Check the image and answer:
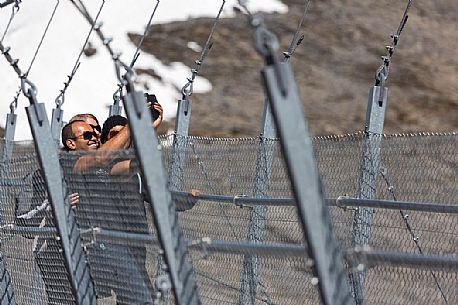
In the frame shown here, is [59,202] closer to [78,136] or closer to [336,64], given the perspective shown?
[78,136]

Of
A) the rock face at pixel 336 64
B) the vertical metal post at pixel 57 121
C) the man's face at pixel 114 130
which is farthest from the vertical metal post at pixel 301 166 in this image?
the rock face at pixel 336 64

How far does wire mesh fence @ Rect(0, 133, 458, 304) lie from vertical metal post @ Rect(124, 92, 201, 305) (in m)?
0.18

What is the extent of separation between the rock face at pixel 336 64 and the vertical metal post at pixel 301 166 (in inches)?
853

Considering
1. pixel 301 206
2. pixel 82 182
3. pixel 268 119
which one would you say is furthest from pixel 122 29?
pixel 301 206

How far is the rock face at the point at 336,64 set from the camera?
2639 cm

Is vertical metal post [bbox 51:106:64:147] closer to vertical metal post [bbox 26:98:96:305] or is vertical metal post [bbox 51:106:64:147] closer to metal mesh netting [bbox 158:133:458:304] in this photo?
metal mesh netting [bbox 158:133:458:304]

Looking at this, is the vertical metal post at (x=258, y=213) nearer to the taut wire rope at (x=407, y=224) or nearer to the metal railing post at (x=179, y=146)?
the metal railing post at (x=179, y=146)

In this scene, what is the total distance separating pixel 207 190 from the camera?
25.2 feet

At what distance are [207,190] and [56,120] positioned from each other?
2601mm

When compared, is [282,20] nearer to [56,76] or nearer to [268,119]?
[56,76]

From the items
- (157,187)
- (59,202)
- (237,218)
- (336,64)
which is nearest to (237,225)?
(237,218)

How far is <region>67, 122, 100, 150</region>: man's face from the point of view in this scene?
25.1 ft

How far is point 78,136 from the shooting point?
7.64 m

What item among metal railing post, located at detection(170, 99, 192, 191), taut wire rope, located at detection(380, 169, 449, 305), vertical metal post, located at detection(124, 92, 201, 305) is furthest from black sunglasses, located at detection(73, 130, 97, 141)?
vertical metal post, located at detection(124, 92, 201, 305)
